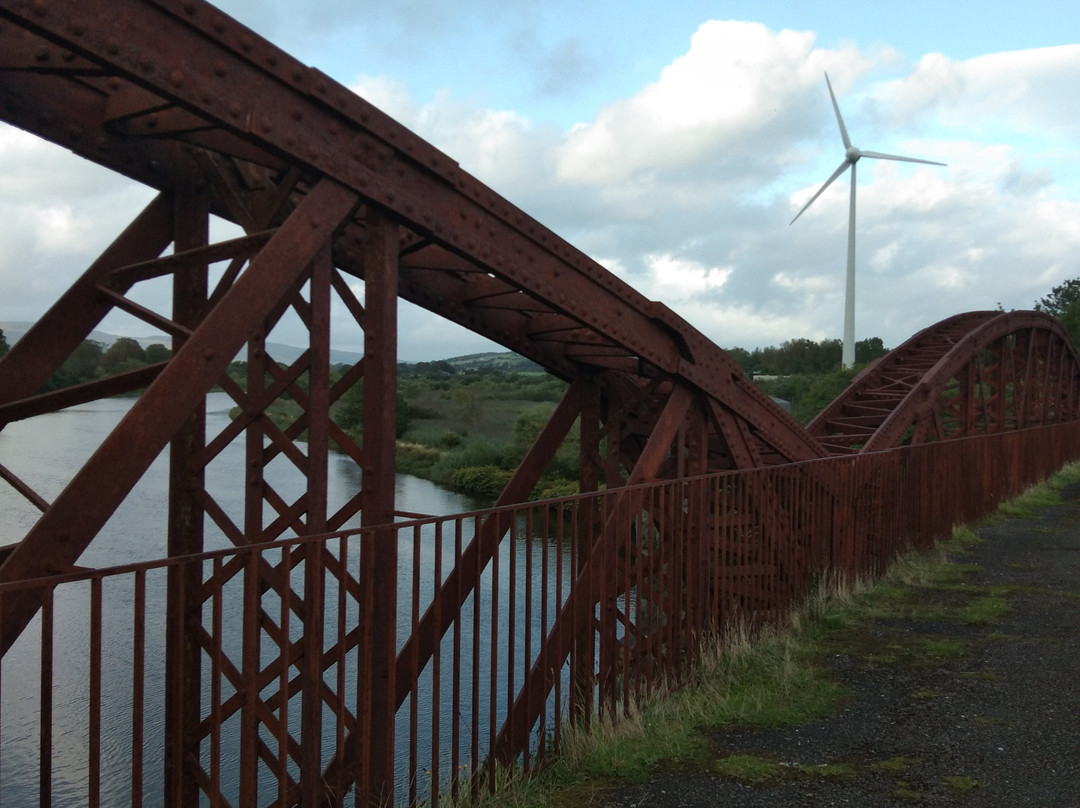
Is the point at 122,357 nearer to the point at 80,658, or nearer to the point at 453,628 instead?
the point at 80,658

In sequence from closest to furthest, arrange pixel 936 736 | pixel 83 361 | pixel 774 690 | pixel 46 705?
pixel 46 705 < pixel 936 736 < pixel 774 690 < pixel 83 361

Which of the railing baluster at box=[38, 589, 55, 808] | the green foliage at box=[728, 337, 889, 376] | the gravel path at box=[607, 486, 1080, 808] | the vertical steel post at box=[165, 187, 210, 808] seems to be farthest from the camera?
the green foliage at box=[728, 337, 889, 376]

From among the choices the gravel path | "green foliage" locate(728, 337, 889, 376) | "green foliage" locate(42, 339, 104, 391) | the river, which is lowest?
the river

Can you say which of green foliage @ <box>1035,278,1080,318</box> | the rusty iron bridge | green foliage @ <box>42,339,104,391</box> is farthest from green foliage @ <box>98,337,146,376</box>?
green foliage @ <box>1035,278,1080,318</box>

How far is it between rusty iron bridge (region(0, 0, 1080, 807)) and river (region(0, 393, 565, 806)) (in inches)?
25.5

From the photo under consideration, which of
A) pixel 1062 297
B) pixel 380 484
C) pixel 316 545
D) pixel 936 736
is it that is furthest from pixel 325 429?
pixel 1062 297

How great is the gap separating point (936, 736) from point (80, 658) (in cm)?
1400

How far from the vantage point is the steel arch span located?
16.8 metres

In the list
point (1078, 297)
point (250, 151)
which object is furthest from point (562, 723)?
point (1078, 297)

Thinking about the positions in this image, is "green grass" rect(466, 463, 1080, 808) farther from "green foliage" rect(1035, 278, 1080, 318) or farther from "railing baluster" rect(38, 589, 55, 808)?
"green foliage" rect(1035, 278, 1080, 318)

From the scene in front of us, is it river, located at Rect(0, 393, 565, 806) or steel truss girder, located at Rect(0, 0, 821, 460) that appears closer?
steel truss girder, located at Rect(0, 0, 821, 460)

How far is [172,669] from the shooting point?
369cm

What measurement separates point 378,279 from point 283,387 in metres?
0.80

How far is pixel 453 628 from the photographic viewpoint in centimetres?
612
